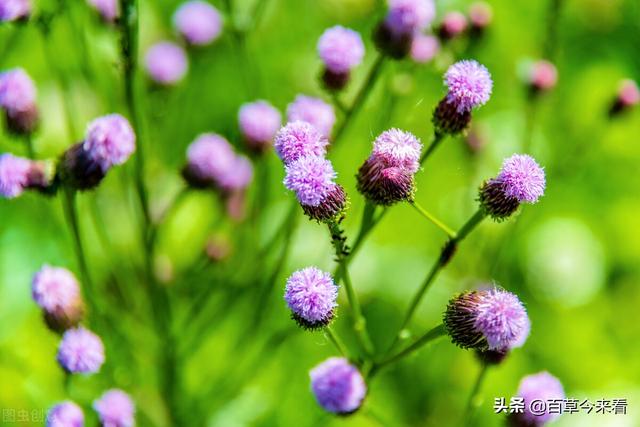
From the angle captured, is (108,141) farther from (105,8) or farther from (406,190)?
(105,8)

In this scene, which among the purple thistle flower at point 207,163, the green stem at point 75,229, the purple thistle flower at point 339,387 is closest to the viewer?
the purple thistle flower at point 339,387

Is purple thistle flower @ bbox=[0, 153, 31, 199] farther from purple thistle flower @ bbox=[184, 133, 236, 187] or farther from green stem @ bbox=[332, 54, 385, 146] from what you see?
green stem @ bbox=[332, 54, 385, 146]

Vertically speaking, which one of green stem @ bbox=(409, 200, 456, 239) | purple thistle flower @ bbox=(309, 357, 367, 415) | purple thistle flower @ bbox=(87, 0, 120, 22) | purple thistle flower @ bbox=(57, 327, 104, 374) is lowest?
purple thistle flower @ bbox=(309, 357, 367, 415)

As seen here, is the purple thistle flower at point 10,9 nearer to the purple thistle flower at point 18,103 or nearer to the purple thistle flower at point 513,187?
the purple thistle flower at point 18,103

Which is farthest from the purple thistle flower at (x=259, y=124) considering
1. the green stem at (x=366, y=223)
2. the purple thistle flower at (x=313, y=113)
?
the green stem at (x=366, y=223)

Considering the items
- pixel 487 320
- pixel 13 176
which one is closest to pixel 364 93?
pixel 487 320

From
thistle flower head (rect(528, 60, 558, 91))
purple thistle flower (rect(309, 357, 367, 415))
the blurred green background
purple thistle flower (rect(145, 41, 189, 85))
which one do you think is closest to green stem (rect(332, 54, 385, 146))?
the blurred green background

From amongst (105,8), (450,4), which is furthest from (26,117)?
(450,4)
